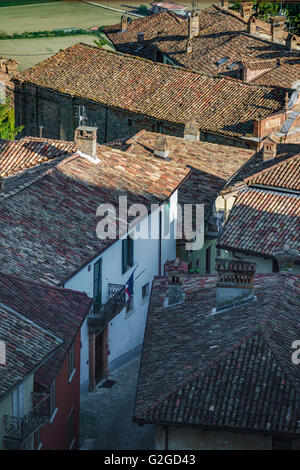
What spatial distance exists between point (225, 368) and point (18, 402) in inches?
220

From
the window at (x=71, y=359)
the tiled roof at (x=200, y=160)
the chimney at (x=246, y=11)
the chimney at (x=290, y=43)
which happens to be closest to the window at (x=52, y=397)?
the window at (x=71, y=359)

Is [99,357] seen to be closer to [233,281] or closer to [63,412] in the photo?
[63,412]

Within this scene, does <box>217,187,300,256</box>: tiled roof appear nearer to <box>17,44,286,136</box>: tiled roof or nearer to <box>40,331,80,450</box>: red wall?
<box>40,331,80,450</box>: red wall

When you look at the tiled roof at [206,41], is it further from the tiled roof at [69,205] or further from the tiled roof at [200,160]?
the tiled roof at [69,205]

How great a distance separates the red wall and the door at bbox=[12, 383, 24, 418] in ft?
5.84

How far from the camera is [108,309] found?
132 ft

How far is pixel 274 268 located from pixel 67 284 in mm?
10539

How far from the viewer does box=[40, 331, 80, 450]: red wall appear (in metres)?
30.9

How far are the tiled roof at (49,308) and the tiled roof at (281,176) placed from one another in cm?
1587

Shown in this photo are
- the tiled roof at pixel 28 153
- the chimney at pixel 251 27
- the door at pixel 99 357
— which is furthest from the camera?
the chimney at pixel 251 27

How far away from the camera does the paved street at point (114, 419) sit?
35.1 m

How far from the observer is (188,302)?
35.2m

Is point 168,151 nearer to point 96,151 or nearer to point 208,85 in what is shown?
point 96,151

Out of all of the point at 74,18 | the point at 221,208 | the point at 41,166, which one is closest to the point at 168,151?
the point at 221,208
